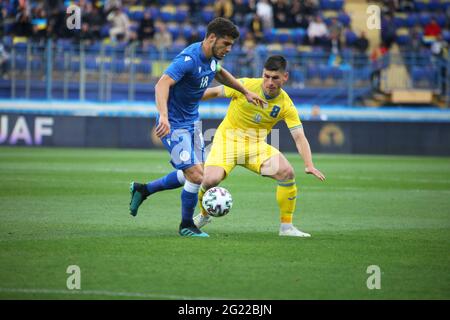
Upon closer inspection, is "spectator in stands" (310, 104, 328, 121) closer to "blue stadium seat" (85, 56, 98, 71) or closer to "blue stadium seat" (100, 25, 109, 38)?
"blue stadium seat" (85, 56, 98, 71)

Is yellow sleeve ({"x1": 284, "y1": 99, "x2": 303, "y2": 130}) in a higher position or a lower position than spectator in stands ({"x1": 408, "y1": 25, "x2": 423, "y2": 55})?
lower

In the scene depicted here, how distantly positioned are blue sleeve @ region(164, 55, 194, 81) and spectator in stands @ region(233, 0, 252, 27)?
66.6 ft

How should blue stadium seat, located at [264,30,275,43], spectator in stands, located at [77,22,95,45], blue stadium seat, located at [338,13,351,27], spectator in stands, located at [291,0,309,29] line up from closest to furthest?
spectator in stands, located at [77,22,95,45] → blue stadium seat, located at [264,30,275,43] → spectator in stands, located at [291,0,309,29] → blue stadium seat, located at [338,13,351,27]

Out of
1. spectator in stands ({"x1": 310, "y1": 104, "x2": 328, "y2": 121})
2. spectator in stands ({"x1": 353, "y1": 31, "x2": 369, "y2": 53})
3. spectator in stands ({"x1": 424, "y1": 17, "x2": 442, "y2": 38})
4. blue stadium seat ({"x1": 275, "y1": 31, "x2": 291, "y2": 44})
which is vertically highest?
spectator in stands ({"x1": 424, "y1": 17, "x2": 442, "y2": 38})

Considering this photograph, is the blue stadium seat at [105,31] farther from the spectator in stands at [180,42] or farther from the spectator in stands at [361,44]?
the spectator in stands at [361,44]

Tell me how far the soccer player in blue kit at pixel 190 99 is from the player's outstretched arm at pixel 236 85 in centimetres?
1

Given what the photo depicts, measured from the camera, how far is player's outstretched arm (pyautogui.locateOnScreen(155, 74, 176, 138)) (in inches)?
341

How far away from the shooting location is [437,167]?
72.2 feet

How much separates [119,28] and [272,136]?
5.96 metres

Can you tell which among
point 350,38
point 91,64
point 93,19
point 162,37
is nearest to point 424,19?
point 350,38

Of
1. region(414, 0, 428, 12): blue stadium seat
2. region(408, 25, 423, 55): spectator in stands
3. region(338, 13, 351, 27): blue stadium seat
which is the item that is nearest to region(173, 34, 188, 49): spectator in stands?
region(338, 13, 351, 27): blue stadium seat

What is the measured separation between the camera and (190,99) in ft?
31.3

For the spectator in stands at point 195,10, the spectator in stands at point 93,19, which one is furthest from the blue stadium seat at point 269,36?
the spectator in stands at point 93,19

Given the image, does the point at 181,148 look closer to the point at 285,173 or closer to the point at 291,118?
the point at 285,173
